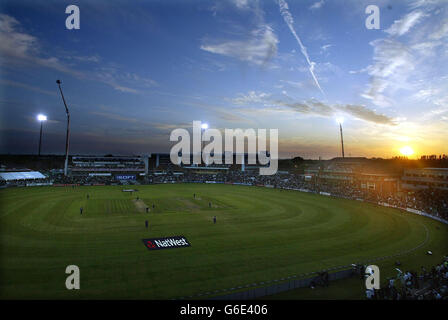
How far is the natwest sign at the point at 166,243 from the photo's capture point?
22.8 m

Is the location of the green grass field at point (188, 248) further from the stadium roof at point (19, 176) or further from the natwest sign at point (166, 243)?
the stadium roof at point (19, 176)

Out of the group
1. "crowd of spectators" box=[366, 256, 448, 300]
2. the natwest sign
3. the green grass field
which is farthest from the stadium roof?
"crowd of spectators" box=[366, 256, 448, 300]

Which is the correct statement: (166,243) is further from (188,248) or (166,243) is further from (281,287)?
(281,287)

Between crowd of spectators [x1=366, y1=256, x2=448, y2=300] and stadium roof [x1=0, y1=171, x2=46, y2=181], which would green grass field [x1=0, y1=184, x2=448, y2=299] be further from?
stadium roof [x1=0, y1=171, x2=46, y2=181]

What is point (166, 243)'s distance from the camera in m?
23.6

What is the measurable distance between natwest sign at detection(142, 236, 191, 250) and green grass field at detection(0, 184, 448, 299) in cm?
69

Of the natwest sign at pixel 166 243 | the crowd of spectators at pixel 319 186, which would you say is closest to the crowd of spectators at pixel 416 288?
the natwest sign at pixel 166 243

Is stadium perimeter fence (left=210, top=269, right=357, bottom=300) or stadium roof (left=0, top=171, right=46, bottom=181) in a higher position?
stadium roof (left=0, top=171, right=46, bottom=181)

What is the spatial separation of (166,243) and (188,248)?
238 cm

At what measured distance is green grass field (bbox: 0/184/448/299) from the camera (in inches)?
629
